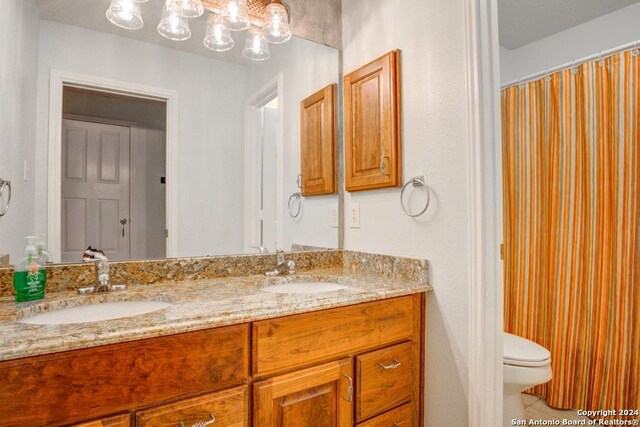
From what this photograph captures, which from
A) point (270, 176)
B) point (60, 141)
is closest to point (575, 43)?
point (270, 176)

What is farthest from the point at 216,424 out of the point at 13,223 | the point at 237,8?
the point at 237,8

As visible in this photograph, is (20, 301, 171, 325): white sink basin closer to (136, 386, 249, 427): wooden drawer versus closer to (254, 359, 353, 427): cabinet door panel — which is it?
(136, 386, 249, 427): wooden drawer

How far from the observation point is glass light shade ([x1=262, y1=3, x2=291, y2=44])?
1594mm

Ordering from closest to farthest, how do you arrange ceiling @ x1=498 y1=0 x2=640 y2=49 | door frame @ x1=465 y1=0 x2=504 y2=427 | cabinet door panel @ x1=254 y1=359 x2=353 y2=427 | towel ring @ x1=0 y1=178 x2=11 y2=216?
1. cabinet door panel @ x1=254 y1=359 x2=353 y2=427
2. towel ring @ x1=0 y1=178 x2=11 y2=216
3. door frame @ x1=465 y1=0 x2=504 y2=427
4. ceiling @ x1=498 y1=0 x2=640 y2=49

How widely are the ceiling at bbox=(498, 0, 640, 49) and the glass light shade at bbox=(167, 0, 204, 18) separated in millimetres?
1967

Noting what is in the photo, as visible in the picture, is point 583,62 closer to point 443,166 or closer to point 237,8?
point 443,166

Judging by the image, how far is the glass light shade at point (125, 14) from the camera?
1.27m

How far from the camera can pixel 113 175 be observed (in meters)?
1.28

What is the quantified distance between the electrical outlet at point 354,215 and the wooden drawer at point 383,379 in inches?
24.9

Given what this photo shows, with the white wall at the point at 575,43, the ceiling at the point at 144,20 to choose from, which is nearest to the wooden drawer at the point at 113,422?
the ceiling at the point at 144,20

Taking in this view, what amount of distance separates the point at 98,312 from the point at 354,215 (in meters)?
1.13

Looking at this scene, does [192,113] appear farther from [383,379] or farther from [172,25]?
[383,379]

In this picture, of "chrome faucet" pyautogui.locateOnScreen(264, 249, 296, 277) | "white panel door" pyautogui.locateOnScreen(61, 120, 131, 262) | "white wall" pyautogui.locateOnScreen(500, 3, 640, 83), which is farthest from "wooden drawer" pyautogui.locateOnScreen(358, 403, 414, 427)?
"white wall" pyautogui.locateOnScreen(500, 3, 640, 83)

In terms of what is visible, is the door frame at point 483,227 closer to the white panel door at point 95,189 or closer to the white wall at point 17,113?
the white panel door at point 95,189
